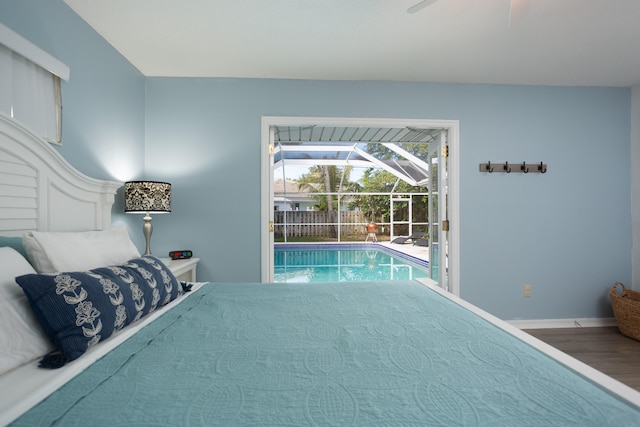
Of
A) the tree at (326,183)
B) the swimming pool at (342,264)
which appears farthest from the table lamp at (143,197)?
the tree at (326,183)

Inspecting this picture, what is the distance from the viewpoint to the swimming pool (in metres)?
5.92

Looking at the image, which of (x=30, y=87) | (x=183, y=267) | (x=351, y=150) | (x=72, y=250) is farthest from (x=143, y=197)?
(x=351, y=150)

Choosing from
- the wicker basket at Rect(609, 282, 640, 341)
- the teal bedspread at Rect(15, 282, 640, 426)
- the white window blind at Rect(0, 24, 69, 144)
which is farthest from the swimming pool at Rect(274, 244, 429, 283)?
the teal bedspread at Rect(15, 282, 640, 426)

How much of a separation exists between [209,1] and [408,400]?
91.5 inches

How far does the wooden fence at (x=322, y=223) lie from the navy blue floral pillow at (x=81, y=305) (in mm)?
9894

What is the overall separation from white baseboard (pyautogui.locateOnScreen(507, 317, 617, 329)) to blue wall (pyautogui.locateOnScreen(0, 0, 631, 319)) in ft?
0.18

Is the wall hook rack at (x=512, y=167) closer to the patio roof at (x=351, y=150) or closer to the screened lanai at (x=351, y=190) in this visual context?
the patio roof at (x=351, y=150)

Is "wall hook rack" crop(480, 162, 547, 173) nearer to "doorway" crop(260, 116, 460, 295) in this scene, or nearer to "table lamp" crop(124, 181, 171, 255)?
"doorway" crop(260, 116, 460, 295)

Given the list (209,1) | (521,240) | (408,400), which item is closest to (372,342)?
(408,400)

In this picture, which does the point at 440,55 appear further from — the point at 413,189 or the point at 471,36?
the point at 413,189

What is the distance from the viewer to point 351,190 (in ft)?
38.8

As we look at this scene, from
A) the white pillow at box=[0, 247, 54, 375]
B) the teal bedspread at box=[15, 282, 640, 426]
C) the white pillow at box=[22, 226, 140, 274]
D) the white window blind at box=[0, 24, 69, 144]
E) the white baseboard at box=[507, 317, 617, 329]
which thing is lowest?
the white baseboard at box=[507, 317, 617, 329]

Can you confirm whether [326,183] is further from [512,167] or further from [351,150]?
[512,167]

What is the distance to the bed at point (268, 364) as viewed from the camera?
0.70 m
